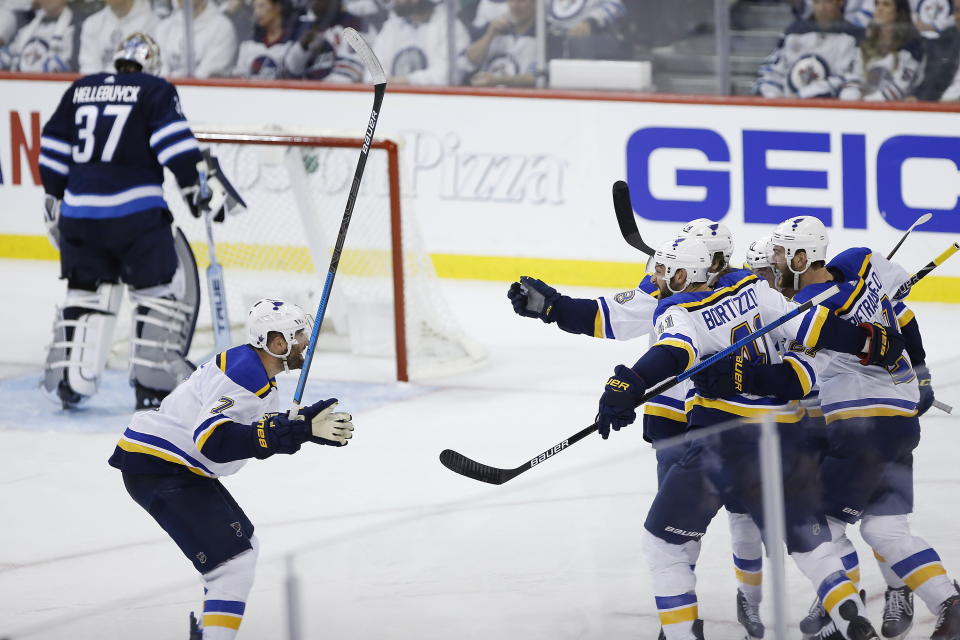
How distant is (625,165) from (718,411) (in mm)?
4177

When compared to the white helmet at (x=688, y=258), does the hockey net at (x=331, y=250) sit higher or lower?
lower

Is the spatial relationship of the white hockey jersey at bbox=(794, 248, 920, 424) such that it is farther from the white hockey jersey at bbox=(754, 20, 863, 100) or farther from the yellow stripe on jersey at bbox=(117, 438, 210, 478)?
the white hockey jersey at bbox=(754, 20, 863, 100)

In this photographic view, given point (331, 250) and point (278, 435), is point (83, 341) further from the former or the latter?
point (278, 435)

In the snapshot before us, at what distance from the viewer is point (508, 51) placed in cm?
772

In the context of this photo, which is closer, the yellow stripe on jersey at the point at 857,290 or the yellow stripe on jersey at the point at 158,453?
the yellow stripe on jersey at the point at 158,453

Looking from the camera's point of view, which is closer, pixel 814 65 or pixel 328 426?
pixel 328 426

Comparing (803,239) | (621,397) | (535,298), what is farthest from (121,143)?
(621,397)

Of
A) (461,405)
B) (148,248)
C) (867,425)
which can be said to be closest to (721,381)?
(867,425)

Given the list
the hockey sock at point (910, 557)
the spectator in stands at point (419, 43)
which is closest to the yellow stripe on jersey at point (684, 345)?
the hockey sock at point (910, 557)

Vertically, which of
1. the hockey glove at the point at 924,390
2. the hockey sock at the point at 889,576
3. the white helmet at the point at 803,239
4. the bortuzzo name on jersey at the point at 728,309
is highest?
the white helmet at the point at 803,239

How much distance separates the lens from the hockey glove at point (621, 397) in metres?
3.26

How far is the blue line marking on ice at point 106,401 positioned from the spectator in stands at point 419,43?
6.95 feet

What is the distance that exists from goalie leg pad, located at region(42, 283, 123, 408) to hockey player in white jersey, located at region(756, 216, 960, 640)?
120 inches

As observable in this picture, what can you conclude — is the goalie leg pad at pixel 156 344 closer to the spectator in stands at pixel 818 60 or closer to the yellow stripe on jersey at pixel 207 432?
the yellow stripe on jersey at pixel 207 432
